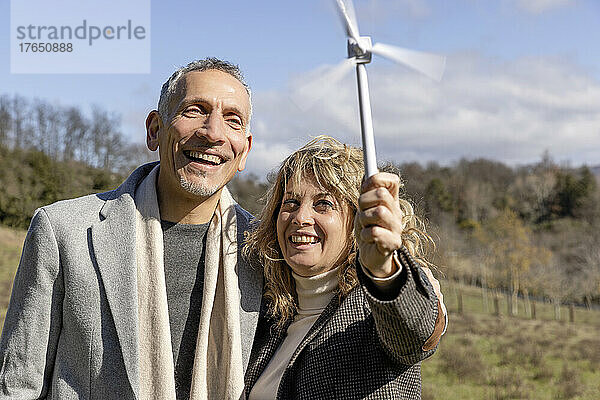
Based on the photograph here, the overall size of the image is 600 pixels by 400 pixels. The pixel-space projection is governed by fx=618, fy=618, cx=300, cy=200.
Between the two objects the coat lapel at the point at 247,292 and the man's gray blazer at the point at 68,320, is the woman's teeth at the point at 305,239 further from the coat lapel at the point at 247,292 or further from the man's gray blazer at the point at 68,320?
the man's gray blazer at the point at 68,320

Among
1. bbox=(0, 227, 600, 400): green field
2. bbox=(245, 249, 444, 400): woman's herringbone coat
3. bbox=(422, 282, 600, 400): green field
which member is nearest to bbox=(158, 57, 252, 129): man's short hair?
bbox=(245, 249, 444, 400): woman's herringbone coat

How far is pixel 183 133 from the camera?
398 centimetres

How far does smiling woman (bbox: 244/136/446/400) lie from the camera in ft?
9.39

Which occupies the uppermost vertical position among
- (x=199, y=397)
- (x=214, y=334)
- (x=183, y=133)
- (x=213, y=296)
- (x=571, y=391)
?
(x=183, y=133)

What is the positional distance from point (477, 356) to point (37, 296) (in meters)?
26.1

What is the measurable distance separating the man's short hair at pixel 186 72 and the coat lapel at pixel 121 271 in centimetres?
73

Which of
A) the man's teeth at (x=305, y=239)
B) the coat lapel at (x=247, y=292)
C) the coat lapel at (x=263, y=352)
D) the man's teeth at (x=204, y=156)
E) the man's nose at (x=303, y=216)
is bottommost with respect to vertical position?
the coat lapel at (x=263, y=352)

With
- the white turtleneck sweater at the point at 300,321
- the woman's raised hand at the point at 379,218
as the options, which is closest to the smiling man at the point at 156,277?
the white turtleneck sweater at the point at 300,321

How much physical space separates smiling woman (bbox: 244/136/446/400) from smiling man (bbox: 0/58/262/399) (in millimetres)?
245

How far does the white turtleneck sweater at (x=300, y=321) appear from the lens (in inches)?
146

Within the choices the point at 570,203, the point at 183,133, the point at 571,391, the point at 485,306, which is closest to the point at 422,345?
the point at 183,133

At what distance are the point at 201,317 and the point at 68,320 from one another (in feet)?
2.61

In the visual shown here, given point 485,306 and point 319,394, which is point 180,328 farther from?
point 485,306

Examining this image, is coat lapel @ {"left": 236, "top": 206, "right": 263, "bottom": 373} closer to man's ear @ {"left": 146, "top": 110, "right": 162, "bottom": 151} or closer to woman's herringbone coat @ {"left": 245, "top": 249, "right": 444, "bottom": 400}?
woman's herringbone coat @ {"left": 245, "top": 249, "right": 444, "bottom": 400}
